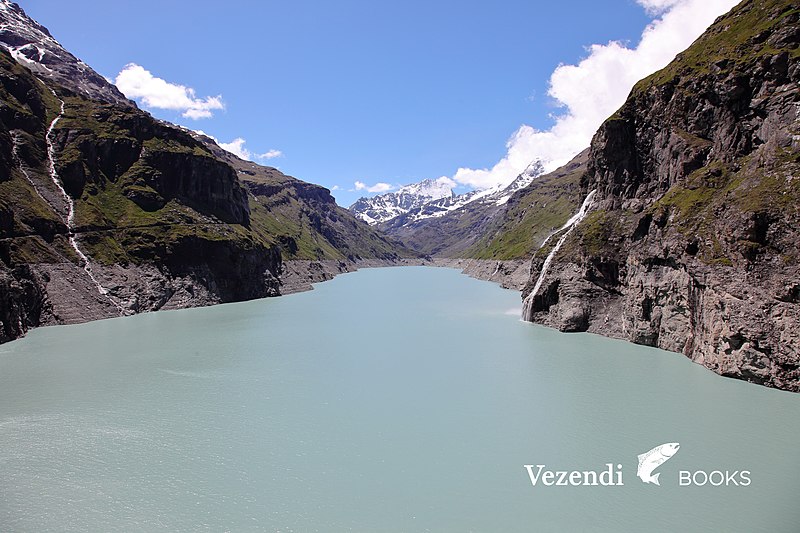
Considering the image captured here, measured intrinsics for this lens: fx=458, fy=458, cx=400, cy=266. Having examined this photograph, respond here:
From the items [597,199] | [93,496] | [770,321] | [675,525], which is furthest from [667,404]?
[597,199]

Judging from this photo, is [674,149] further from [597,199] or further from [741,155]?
[597,199]

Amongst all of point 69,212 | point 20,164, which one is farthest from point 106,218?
point 20,164

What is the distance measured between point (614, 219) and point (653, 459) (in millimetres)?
47878

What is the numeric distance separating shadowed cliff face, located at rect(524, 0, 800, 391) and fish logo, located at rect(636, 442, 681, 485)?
15149mm

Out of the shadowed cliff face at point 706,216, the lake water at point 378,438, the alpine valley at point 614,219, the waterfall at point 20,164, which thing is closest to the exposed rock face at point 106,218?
the waterfall at point 20,164

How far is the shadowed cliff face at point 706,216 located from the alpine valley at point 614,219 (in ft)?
0.58

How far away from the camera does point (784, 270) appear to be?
34.3 meters

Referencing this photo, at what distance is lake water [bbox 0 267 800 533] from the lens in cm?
1980

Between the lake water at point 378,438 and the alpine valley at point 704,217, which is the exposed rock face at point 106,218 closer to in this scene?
the lake water at point 378,438

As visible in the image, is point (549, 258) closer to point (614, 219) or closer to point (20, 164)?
point (614, 219)

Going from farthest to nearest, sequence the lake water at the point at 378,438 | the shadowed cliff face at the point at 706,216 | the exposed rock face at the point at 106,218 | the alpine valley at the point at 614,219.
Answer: the exposed rock face at the point at 106,218 → the alpine valley at the point at 614,219 → the shadowed cliff face at the point at 706,216 → the lake water at the point at 378,438

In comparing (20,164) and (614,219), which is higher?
(20,164)

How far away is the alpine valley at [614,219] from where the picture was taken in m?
37.7

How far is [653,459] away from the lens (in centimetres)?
2427
